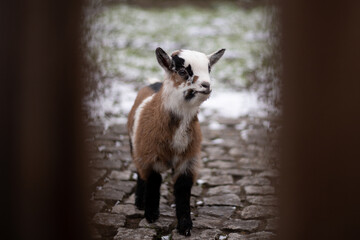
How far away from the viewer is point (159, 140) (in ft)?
11.8

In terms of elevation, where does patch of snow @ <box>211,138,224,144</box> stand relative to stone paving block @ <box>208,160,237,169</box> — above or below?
above

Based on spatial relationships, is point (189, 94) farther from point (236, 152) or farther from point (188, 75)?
point (236, 152)

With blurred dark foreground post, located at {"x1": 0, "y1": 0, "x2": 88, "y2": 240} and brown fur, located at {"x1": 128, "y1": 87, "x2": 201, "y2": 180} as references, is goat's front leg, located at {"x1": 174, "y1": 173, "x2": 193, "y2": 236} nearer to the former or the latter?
brown fur, located at {"x1": 128, "y1": 87, "x2": 201, "y2": 180}

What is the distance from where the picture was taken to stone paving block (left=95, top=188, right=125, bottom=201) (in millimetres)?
4312

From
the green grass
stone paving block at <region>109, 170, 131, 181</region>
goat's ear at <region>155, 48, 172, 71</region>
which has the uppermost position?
the green grass

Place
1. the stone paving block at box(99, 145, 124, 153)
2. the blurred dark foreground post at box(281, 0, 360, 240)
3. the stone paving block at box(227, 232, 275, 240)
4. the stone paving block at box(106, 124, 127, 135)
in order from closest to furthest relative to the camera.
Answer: the blurred dark foreground post at box(281, 0, 360, 240), the stone paving block at box(227, 232, 275, 240), the stone paving block at box(99, 145, 124, 153), the stone paving block at box(106, 124, 127, 135)

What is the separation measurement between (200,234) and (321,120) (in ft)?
8.14

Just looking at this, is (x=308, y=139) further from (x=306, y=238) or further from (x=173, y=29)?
(x=173, y=29)

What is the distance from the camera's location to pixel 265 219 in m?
3.91

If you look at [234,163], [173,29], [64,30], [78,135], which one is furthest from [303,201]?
[173,29]

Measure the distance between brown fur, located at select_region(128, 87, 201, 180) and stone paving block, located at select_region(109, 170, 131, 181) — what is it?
1.11 m

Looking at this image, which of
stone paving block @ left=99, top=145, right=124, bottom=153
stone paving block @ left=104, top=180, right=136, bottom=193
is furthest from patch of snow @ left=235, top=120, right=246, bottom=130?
stone paving block @ left=104, top=180, right=136, bottom=193

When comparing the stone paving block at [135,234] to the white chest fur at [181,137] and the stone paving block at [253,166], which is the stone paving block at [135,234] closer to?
the white chest fur at [181,137]

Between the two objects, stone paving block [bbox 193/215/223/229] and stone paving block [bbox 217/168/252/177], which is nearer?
stone paving block [bbox 193/215/223/229]
